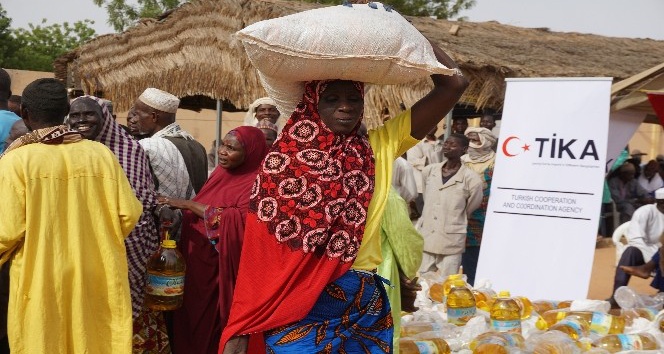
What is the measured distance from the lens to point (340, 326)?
3.26 meters

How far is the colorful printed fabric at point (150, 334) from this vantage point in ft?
17.0

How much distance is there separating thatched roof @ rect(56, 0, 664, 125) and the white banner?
6.58 feet

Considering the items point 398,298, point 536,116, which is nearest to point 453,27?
point 536,116

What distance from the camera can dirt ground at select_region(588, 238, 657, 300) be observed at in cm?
1137

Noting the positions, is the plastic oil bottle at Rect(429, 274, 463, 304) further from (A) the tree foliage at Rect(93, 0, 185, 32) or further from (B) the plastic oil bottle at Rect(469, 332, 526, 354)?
(A) the tree foliage at Rect(93, 0, 185, 32)

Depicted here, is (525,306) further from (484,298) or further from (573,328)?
(573,328)

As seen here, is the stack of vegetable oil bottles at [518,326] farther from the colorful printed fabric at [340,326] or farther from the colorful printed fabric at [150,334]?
the colorful printed fabric at [340,326]

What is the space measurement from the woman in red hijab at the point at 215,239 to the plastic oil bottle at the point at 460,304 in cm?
204

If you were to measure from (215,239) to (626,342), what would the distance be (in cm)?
310

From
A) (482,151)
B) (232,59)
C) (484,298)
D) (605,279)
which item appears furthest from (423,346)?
(605,279)

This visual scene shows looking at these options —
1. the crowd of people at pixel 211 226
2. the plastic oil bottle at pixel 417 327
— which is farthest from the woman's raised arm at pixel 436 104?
the plastic oil bottle at pixel 417 327

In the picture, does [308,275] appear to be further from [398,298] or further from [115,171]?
[398,298]

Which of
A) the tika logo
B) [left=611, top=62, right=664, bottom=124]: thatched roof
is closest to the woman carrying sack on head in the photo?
the tika logo

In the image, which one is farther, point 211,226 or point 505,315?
point 505,315
